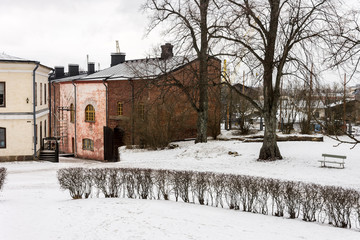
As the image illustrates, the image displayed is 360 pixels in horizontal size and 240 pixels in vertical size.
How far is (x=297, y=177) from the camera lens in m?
14.7

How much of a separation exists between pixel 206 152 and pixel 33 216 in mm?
13099

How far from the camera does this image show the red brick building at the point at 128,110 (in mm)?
25453

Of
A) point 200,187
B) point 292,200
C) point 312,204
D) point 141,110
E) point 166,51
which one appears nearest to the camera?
point 312,204

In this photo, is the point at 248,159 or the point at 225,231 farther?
the point at 248,159

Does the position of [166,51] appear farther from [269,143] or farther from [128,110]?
[269,143]

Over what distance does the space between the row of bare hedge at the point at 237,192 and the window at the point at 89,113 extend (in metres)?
19.5

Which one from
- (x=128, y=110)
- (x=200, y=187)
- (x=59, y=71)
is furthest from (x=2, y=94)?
(x=59, y=71)

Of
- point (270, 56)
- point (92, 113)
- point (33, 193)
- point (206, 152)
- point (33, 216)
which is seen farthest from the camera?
point (92, 113)

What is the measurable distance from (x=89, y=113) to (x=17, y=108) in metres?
9.63

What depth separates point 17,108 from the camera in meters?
22.7

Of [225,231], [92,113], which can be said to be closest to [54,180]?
[225,231]

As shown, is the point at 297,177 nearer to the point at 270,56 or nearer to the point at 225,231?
the point at 270,56

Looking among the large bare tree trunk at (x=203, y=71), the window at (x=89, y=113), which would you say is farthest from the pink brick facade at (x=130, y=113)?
the large bare tree trunk at (x=203, y=71)

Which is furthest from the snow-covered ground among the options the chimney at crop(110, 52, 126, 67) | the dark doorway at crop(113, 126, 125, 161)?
the chimney at crop(110, 52, 126, 67)
